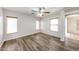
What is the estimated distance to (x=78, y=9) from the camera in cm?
196

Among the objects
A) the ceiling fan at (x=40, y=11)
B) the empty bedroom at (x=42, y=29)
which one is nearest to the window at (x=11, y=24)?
the empty bedroom at (x=42, y=29)

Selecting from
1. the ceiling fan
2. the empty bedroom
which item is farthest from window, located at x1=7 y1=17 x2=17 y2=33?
the ceiling fan

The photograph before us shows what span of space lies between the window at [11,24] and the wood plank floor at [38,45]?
25cm

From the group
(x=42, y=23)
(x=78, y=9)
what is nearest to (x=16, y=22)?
(x=42, y=23)

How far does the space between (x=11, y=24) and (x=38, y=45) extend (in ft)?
2.81

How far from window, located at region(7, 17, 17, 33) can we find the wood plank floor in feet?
0.82

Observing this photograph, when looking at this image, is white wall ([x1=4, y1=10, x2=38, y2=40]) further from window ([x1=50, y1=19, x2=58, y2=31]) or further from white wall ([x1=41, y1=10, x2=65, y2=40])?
window ([x1=50, y1=19, x2=58, y2=31])

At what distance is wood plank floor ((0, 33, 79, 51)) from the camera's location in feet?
6.49

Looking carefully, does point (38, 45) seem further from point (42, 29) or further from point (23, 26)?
point (23, 26)

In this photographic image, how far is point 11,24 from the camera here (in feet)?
6.51

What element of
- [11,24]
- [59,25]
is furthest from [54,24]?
[11,24]

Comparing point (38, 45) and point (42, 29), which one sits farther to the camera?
point (42, 29)
